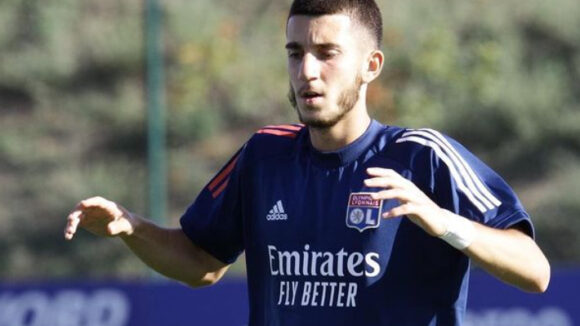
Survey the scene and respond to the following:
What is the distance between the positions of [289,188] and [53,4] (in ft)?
28.0

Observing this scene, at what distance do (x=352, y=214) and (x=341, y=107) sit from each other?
342 mm

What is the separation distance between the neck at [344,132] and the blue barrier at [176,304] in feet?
14.4

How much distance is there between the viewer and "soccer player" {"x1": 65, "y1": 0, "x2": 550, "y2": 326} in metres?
3.93

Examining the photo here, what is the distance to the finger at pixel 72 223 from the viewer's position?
3949 mm

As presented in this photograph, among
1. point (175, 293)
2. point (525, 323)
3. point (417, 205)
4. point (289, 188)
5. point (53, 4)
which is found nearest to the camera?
point (417, 205)

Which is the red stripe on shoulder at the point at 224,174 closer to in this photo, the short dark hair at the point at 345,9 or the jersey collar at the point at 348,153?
the jersey collar at the point at 348,153

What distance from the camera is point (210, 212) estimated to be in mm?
4484

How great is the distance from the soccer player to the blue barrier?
14.1ft

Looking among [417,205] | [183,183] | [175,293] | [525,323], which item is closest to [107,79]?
[183,183]

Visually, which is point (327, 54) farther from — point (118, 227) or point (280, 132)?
point (118, 227)

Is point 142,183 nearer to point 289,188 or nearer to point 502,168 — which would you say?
point 502,168

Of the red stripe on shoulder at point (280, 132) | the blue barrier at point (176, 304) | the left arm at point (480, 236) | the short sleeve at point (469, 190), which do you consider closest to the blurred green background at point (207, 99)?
the blue barrier at point (176, 304)

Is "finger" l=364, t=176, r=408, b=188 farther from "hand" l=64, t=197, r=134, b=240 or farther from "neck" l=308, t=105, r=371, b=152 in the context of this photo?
"hand" l=64, t=197, r=134, b=240

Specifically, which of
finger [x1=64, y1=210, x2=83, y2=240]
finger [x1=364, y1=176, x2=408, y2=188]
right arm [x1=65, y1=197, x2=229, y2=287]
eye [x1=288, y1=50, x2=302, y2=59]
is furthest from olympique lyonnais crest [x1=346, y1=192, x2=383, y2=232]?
finger [x1=64, y1=210, x2=83, y2=240]
